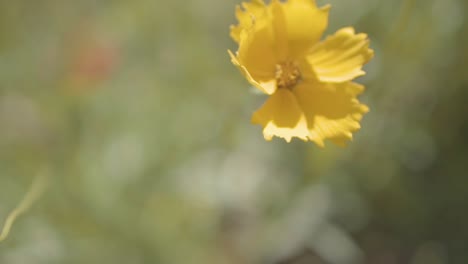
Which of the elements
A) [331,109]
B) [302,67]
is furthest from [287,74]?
[331,109]

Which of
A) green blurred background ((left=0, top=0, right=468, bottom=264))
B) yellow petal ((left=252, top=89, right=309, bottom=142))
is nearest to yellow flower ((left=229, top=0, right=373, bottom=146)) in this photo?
yellow petal ((left=252, top=89, right=309, bottom=142))

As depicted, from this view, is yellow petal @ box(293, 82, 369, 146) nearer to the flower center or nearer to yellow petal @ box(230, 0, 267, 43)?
the flower center

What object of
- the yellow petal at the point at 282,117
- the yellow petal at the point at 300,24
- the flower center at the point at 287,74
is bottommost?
the yellow petal at the point at 282,117

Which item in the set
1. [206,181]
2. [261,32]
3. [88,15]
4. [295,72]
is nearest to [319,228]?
[206,181]

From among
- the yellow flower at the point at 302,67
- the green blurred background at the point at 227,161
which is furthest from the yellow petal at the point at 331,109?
the green blurred background at the point at 227,161

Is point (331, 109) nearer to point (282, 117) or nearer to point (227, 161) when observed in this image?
point (282, 117)

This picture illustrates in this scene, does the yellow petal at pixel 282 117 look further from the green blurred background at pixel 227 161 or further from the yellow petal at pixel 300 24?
the green blurred background at pixel 227 161
